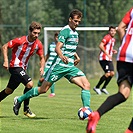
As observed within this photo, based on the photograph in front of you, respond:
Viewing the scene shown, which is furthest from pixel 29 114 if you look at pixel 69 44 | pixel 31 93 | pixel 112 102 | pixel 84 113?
pixel 112 102

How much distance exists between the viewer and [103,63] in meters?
18.7

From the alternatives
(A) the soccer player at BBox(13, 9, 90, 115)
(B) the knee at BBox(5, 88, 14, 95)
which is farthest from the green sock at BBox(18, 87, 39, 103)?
(B) the knee at BBox(5, 88, 14, 95)

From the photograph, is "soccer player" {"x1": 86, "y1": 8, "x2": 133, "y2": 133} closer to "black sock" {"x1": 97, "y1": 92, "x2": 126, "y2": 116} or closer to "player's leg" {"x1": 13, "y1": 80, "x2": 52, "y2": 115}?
"black sock" {"x1": 97, "y1": 92, "x2": 126, "y2": 116}

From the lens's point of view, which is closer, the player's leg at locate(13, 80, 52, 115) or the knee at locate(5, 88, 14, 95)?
the player's leg at locate(13, 80, 52, 115)

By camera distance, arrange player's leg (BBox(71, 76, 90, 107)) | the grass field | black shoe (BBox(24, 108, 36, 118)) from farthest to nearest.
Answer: black shoe (BBox(24, 108, 36, 118)) < player's leg (BBox(71, 76, 90, 107)) < the grass field

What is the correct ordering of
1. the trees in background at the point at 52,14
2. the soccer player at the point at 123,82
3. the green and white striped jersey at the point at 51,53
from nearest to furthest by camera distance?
the soccer player at the point at 123,82 < the green and white striped jersey at the point at 51,53 < the trees in background at the point at 52,14

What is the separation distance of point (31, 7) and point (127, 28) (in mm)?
27536

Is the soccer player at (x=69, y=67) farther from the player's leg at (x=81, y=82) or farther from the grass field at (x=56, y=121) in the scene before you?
the grass field at (x=56, y=121)

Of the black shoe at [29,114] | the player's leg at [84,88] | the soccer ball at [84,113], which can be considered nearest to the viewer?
the soccer ball at [84,113]

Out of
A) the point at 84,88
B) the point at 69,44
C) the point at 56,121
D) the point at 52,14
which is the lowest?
the point at 52,14

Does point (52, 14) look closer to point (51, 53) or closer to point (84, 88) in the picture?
point (51, 53)

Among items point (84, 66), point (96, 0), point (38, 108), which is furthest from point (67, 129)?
point (96, 0)

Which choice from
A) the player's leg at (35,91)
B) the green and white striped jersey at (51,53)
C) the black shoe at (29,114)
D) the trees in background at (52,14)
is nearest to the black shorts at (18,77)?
the player's leg at (35,91)

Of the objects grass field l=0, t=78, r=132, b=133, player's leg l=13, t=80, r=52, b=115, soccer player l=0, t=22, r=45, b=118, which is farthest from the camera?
soccer player l=0, t=22, r=45, b=118
